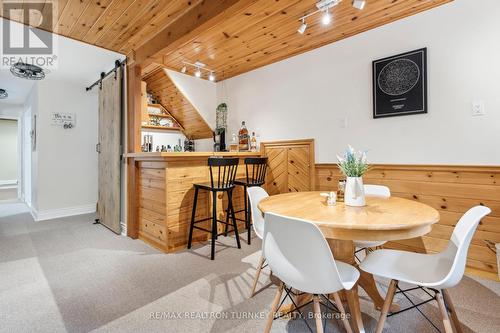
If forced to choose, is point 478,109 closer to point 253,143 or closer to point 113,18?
point 253,143

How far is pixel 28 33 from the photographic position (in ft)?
9.26

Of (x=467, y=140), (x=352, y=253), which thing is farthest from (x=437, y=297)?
(x=467, y=140)

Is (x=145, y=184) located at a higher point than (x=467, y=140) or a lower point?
lower

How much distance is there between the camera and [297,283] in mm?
1170

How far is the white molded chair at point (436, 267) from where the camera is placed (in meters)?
1.15

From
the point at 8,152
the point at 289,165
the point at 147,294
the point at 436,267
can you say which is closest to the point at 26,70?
the point at 147,294

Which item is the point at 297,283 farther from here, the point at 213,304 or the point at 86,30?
the point at 86,30

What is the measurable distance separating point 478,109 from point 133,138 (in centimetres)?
373

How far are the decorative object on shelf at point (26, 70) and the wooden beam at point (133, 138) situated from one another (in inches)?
53.6

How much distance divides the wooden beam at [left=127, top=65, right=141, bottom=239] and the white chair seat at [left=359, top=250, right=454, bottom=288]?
2.82 meters

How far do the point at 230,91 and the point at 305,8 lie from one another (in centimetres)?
227

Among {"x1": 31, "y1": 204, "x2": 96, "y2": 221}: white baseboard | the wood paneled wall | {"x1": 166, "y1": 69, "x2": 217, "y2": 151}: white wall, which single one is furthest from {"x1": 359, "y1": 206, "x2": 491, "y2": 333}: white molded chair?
{"x1": 31, "y1": 204, "x2": 96, "y2": 221}: white baseboard

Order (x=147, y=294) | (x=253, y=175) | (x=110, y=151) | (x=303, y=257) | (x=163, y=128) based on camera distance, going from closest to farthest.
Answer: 1. (x=303, y=257)
2. (x=147, y=294)
3. (x=253, y=175)
4. (x=110, y=151)
5. (x=163, y=128)

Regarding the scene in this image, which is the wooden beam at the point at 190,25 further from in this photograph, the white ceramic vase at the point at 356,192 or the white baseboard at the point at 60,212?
the white baseboard at the point at 60,212
